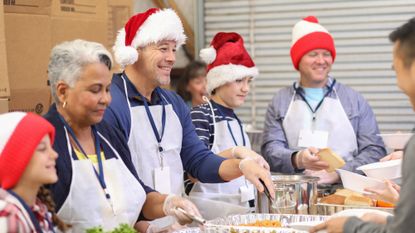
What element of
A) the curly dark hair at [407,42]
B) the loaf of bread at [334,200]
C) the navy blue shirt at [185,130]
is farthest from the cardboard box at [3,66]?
the curly dark hair at [407,42]

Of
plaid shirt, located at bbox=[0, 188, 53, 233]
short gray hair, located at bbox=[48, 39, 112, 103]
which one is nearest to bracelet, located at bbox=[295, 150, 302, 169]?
short gray hair, located at bbox=[48, 39, 112, 103]

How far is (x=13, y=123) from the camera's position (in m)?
1.96

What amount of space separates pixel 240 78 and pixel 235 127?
0.95 feet

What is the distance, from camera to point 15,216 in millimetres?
1902

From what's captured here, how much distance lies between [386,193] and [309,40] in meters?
1.53

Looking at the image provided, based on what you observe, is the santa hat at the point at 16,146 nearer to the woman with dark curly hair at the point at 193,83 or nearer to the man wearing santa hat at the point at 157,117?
the man wearing santa hat at the point at 157,117

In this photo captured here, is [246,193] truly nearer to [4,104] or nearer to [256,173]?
[256,173]

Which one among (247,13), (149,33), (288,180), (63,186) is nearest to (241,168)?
(288,180)

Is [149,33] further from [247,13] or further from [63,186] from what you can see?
[247,13]

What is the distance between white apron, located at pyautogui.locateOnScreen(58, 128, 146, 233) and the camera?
239 centimetres

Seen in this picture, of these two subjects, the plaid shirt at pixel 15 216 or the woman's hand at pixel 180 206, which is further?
the woman's hand at pixel 180 206

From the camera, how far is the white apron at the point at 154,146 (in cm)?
306

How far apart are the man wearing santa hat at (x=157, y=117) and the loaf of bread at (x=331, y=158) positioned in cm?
54

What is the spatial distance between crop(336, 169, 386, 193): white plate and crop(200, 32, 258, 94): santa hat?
1.04 meters
